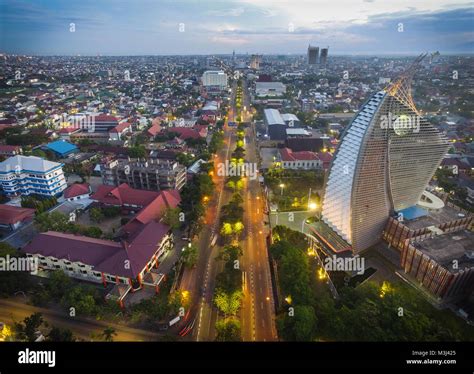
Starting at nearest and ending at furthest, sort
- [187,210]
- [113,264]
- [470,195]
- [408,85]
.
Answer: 1. [113,264]
2. [408,85]
3. [187,210]
4. [470,195]

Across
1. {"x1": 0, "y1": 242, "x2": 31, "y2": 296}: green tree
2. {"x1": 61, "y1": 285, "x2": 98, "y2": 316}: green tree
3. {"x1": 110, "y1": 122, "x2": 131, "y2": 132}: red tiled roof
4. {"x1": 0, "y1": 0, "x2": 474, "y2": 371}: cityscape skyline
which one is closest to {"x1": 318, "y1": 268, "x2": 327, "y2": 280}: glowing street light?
{"x1": 0, "y1": 0, "x2": 474, "y2": 371}: cityscape skyline

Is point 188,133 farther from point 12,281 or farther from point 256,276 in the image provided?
point 12,281

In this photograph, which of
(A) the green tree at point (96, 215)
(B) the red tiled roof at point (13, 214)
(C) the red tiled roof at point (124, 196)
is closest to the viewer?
(B) the red tiled roof at point (13, 214)

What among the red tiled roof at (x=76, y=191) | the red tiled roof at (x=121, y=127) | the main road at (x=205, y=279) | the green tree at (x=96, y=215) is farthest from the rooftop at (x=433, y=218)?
the red tiled roof at (x=121, y=127)

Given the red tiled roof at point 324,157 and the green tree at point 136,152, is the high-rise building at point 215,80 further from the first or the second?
the red tiled roof at point 324,157

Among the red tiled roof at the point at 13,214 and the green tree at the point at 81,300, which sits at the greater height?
the red tiled roof at the point at 13,214

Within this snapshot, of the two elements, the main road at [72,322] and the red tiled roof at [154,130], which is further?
the red tiled roof at [154,130]
